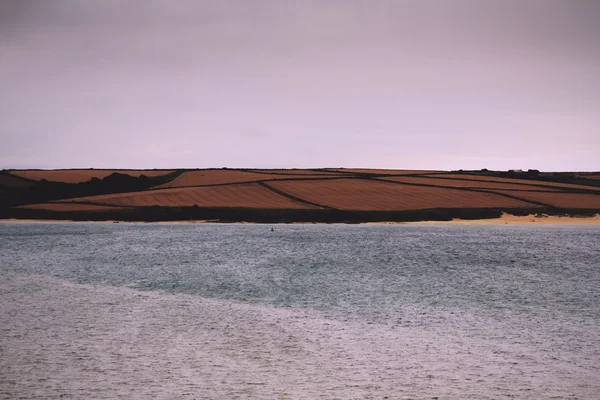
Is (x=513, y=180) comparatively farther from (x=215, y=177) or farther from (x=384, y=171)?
(x=215, y=177)

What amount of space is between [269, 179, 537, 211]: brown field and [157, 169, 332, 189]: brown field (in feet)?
30.9

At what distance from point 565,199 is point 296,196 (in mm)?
41443

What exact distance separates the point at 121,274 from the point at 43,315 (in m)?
14.1

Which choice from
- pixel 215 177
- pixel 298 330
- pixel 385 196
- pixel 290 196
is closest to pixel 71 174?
pixel 215 177

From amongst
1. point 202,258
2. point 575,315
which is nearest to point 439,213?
point 202,258

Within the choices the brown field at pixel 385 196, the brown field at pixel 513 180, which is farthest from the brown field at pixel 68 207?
the brown field at pixel 513 180

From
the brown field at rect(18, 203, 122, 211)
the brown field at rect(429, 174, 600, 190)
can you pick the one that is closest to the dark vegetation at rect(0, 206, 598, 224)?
the brown field at rect(18, 203, 122, 211)

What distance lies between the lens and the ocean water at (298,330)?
14.1 m

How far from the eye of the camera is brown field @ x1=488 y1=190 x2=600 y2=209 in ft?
301

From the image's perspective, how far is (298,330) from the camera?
20047 mm

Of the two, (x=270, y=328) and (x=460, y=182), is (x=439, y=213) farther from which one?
(x=270, y=328)

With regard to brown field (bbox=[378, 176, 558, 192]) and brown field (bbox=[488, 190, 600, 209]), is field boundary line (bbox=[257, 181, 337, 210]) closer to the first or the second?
brown field (bbox=[378, 176, 558, 192])

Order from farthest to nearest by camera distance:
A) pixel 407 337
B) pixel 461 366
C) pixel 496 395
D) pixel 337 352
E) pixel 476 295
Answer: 1. pixel 476 295
2. pixel 407 337
3. pixel 337 352
4. pixel 461 366
5. pixel 496 395

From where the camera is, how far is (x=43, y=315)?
22.2 metres
